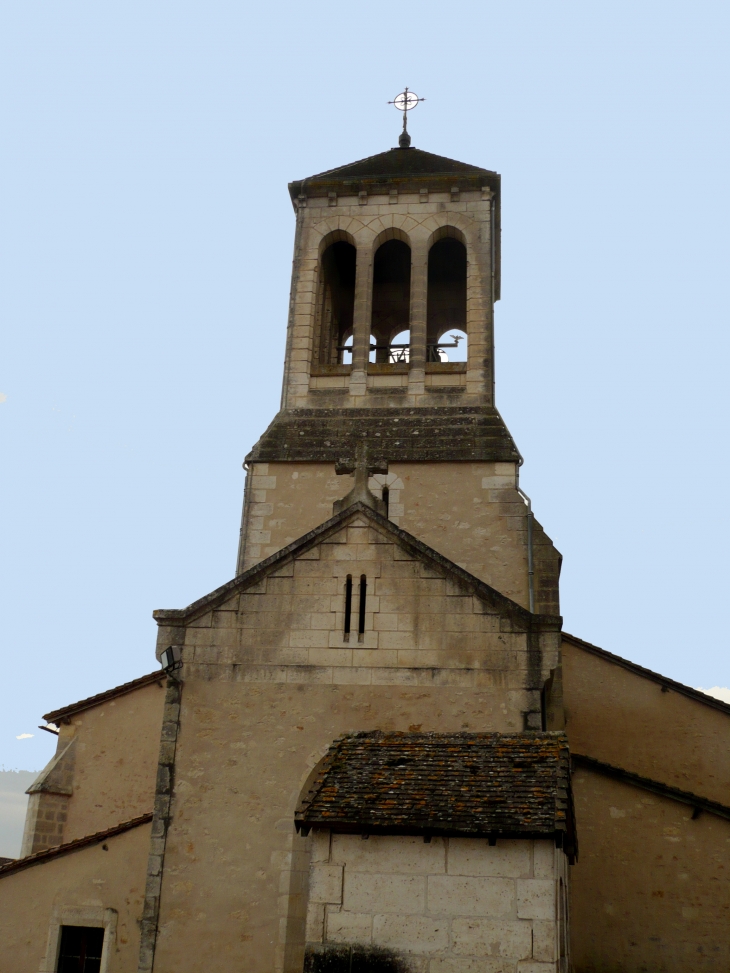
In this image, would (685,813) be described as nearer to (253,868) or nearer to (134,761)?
(253,868)

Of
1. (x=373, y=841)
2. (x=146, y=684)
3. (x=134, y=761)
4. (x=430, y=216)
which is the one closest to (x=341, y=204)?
(x=430, y=216)

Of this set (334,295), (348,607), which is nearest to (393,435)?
(334,295)

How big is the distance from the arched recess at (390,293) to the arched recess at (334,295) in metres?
0.54

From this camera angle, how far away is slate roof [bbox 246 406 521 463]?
1622 centimetres

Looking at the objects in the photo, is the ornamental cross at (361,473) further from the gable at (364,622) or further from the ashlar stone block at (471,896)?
the ashlar stone block at (471,896)

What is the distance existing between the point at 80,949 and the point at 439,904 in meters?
6.09

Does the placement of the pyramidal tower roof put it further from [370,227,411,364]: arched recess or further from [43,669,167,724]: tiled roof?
[43,669,167,724]: tiled roof

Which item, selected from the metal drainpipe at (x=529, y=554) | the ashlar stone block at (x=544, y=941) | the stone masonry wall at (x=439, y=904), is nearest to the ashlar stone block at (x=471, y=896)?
the stone masonry wall at (x=439, y=904)

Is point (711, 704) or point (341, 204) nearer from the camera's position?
point (711, 704)

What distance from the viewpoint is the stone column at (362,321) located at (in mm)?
17641

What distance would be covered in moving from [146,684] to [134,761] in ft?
4.20

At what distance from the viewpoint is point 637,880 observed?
1283 cm

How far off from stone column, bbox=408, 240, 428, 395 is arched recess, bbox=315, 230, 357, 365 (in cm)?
142

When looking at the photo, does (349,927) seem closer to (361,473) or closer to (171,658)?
(171,658)
